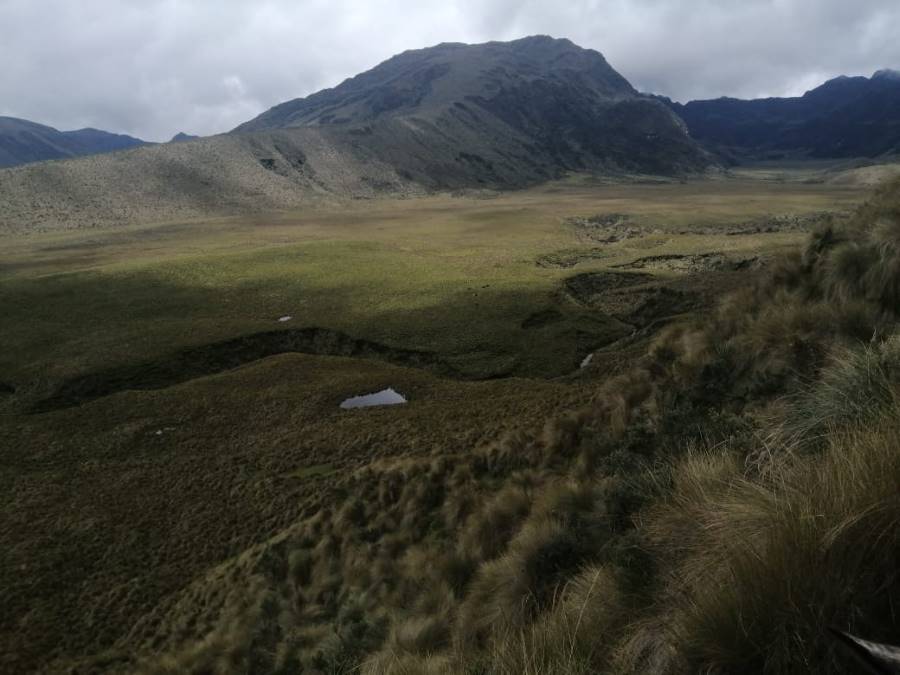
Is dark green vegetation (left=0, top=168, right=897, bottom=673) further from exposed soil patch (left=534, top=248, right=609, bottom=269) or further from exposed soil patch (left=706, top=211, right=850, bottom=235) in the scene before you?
exposed soil patch (left=706, top=211, right=850, bottom=235)

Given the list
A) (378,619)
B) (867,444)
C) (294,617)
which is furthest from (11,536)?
(867,444)

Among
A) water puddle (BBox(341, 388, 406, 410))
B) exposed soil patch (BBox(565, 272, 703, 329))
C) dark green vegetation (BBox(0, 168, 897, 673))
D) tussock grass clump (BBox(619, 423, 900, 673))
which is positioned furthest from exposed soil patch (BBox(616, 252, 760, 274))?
tussock grass clump (BBox(619, 423, 900, 673))

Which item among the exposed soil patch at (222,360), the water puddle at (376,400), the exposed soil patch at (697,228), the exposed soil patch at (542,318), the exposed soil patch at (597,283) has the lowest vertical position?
the water puddle at (376,400)

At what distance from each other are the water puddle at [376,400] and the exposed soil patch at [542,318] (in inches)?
484

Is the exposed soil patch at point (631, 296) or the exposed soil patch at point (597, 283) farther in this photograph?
the exposed soil patch at point (597, 283)

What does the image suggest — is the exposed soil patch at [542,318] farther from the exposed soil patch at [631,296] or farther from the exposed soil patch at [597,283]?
the exposed soil patch at [597,283]

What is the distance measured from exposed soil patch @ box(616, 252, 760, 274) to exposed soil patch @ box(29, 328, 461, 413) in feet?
102

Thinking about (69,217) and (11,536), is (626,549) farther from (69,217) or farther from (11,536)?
(69,217)

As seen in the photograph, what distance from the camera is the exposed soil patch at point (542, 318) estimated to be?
119 feet

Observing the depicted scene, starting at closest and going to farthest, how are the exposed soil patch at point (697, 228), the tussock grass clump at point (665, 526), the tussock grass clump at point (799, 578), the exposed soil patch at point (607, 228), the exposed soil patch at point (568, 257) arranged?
the tussock grass clump at point (799, 578) < the tussock grass clump at point (665, 526) < the exposed soil patch at point (568, 257) < the exposed soil patch at point (697, 228) < the exposed soil patch at point (607, 228)

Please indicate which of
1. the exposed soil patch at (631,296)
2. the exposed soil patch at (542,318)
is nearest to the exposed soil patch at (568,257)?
the exposed soil patch at (631,296)

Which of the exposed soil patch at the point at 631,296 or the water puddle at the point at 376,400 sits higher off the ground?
the exposed soil patch at the point at 631,296

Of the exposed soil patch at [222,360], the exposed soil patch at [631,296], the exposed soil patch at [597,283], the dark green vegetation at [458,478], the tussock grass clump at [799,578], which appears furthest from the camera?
the exposed soil patch at [597,283]

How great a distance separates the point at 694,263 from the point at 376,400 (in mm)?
41857
